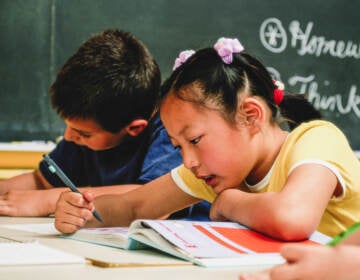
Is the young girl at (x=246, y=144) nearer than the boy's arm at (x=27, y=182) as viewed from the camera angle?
Yes

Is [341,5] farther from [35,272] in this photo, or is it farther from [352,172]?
[35,272]

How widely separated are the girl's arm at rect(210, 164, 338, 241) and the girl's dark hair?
22 cm

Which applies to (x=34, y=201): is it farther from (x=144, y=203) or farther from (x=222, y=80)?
(x=222, y=80)

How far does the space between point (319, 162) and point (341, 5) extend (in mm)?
1609

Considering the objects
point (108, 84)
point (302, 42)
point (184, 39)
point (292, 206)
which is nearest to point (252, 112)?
point (292, 206)

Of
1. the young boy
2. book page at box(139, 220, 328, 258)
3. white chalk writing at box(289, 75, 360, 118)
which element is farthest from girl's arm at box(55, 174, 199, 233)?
white chalk writing at box(289, 75, 360, 118)

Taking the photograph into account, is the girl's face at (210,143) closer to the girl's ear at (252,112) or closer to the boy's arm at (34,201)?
the girl's ear at (252,112)

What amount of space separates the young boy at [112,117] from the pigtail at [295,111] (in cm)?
38

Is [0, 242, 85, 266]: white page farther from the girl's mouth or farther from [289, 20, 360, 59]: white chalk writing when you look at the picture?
[289, 20, 360, 59]: white chalk writing

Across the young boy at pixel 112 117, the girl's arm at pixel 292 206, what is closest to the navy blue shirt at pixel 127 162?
the young boy at pixel 112 117

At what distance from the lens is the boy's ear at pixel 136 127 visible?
6.00 ft

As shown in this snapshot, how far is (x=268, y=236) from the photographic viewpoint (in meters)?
1.06

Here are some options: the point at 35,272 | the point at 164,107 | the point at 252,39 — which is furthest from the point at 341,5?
the point at 35,272

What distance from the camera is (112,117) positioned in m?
1.79
